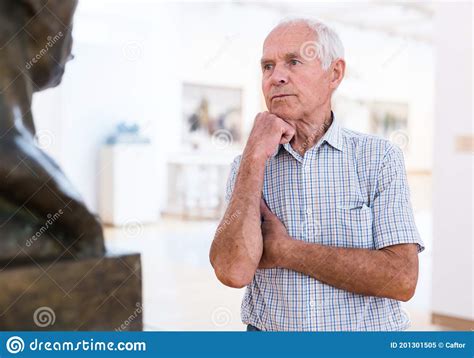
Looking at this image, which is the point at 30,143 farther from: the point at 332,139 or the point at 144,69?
the point at 144,69

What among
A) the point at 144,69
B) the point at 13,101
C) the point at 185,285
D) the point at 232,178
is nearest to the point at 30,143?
the point at 13,101

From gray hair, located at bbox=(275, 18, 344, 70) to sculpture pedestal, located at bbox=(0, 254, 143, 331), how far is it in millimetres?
1220

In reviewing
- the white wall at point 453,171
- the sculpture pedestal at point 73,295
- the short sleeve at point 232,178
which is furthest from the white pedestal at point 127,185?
the short sleeve at point 232,178

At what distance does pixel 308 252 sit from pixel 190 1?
9125 millimetres

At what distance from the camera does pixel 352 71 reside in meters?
12.3

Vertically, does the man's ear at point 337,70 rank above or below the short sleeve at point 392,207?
above

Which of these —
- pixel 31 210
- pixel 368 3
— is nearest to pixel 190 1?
pixel 368 3

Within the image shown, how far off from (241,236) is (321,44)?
1.43ft

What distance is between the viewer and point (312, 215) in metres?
1.38

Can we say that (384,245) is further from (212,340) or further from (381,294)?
(212,340)

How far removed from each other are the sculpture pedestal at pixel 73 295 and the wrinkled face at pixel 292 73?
1130 millimetres

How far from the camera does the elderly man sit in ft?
4.31

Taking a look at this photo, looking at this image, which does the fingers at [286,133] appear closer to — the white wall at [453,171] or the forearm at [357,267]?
the forearm at [357,267]

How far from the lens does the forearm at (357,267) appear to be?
51.5 inches
